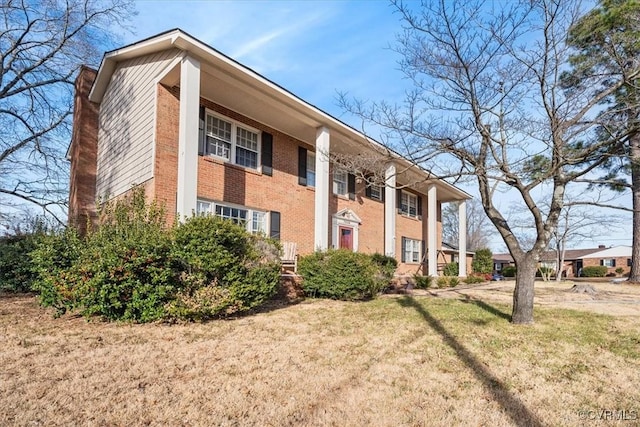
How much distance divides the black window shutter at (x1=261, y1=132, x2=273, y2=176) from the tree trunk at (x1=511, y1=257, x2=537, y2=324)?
8.13m

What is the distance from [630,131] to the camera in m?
5.90

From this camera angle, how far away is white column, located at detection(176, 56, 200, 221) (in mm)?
8359

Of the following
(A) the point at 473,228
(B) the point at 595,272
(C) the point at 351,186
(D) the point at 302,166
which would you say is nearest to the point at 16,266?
(D) the point at 302,166

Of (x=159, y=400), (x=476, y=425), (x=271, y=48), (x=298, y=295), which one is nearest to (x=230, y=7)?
(x=271, y=48)

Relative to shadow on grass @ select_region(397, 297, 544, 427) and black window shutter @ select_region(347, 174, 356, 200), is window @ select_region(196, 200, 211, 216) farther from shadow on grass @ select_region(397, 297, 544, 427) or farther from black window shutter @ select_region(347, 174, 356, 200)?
shadow on grass @ select_region(397, 297, 544, 427)

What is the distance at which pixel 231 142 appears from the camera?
11703mm

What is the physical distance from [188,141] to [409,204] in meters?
14.9

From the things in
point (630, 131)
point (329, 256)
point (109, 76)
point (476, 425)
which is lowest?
point (476, 425)

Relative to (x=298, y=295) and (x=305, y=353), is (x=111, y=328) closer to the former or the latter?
(x=305, y=353)

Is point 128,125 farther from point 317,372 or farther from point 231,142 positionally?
point 317,372

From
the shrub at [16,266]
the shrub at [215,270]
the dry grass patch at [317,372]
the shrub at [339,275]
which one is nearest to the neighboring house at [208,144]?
the shrub at [16,266]

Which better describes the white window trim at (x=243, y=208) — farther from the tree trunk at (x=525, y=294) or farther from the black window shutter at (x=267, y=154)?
the tree trunk at (x=525, y=294)

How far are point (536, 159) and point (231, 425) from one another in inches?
288

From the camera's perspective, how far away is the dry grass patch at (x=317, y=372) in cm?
314
